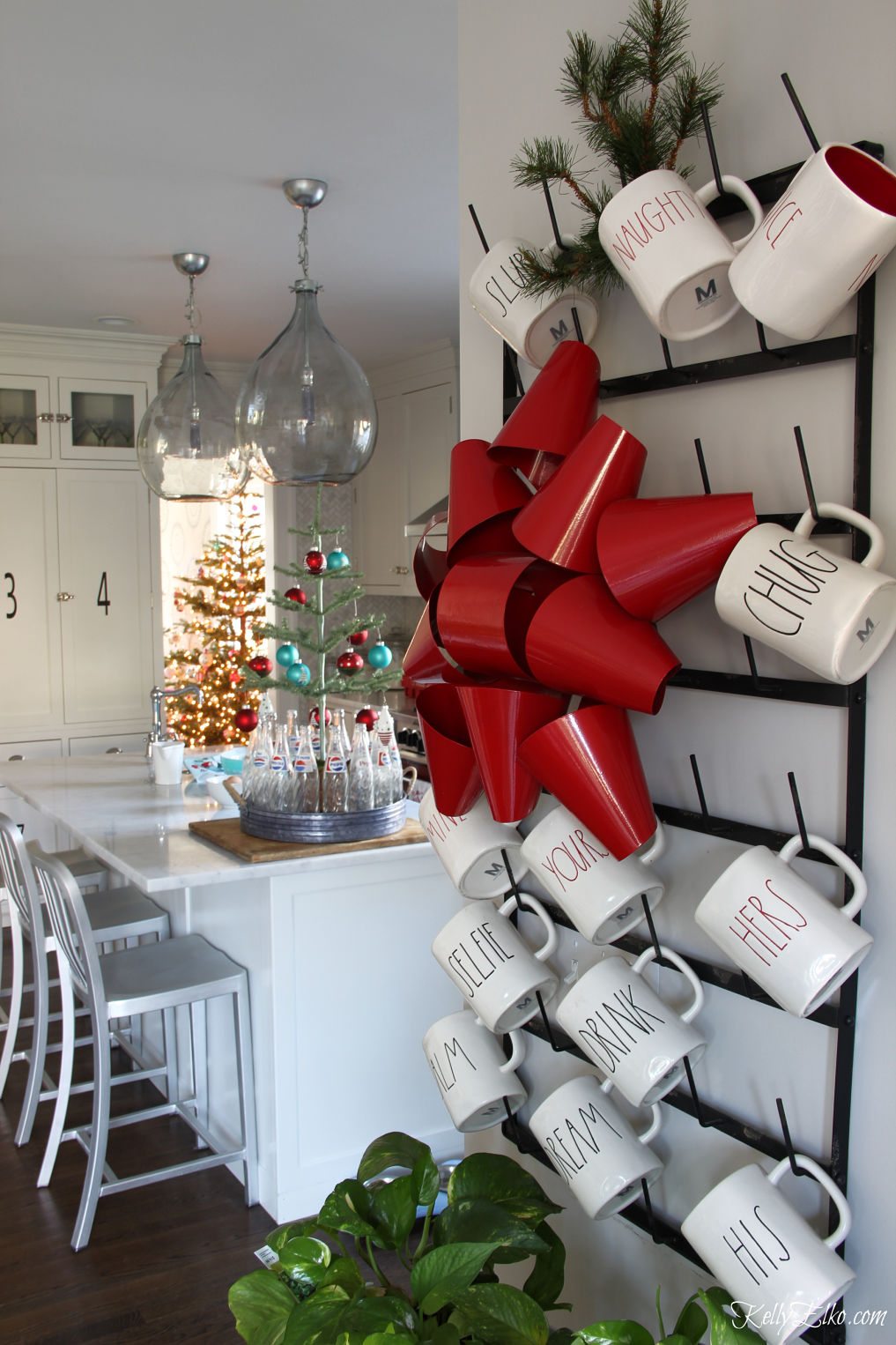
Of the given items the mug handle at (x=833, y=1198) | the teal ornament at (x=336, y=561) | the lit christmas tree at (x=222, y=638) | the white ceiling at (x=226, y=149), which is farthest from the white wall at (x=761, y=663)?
the lit christmas tree at (x=222, y=638)

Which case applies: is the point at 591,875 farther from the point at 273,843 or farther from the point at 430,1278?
the point at 273,843

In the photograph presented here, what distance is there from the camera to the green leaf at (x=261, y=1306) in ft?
3.36

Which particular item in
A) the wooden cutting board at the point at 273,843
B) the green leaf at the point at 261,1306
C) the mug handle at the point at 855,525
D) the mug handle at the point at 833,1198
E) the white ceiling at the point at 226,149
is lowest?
the green leaf at the point at 261,1306

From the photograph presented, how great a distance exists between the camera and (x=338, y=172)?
2.84 metres

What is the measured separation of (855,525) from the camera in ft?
2.55

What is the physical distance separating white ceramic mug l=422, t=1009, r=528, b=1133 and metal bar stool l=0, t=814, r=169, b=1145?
174 centimetres

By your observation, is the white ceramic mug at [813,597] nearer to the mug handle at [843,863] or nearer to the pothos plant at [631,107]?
the mug handle at [843,863]

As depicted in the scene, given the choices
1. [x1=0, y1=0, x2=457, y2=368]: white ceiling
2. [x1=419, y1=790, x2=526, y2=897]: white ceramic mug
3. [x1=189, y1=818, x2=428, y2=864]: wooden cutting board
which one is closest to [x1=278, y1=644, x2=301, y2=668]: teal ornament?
[x1=189, y1=818, x2=428, y2=864]: wooden cutting board

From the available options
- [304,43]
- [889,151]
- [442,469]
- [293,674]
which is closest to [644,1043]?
[889,151]

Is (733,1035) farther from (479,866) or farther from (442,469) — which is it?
(442,469)

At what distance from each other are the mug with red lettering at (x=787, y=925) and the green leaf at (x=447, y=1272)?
1.22 feet

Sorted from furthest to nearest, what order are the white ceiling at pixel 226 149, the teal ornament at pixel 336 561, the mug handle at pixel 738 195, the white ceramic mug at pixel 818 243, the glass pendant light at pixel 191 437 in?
the glass pendant light at pixel 191 437
the teal ornament at pixel 336 561
the white ceiling at pixel 226 149
the mug handle at pixel 738 195
the white ceramic mug at pixel 818 243

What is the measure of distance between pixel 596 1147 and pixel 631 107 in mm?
911

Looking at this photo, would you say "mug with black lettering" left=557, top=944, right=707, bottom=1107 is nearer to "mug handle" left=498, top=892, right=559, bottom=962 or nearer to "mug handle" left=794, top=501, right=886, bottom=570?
"mug handle" left=498, top=892, right=559, bottom=962
